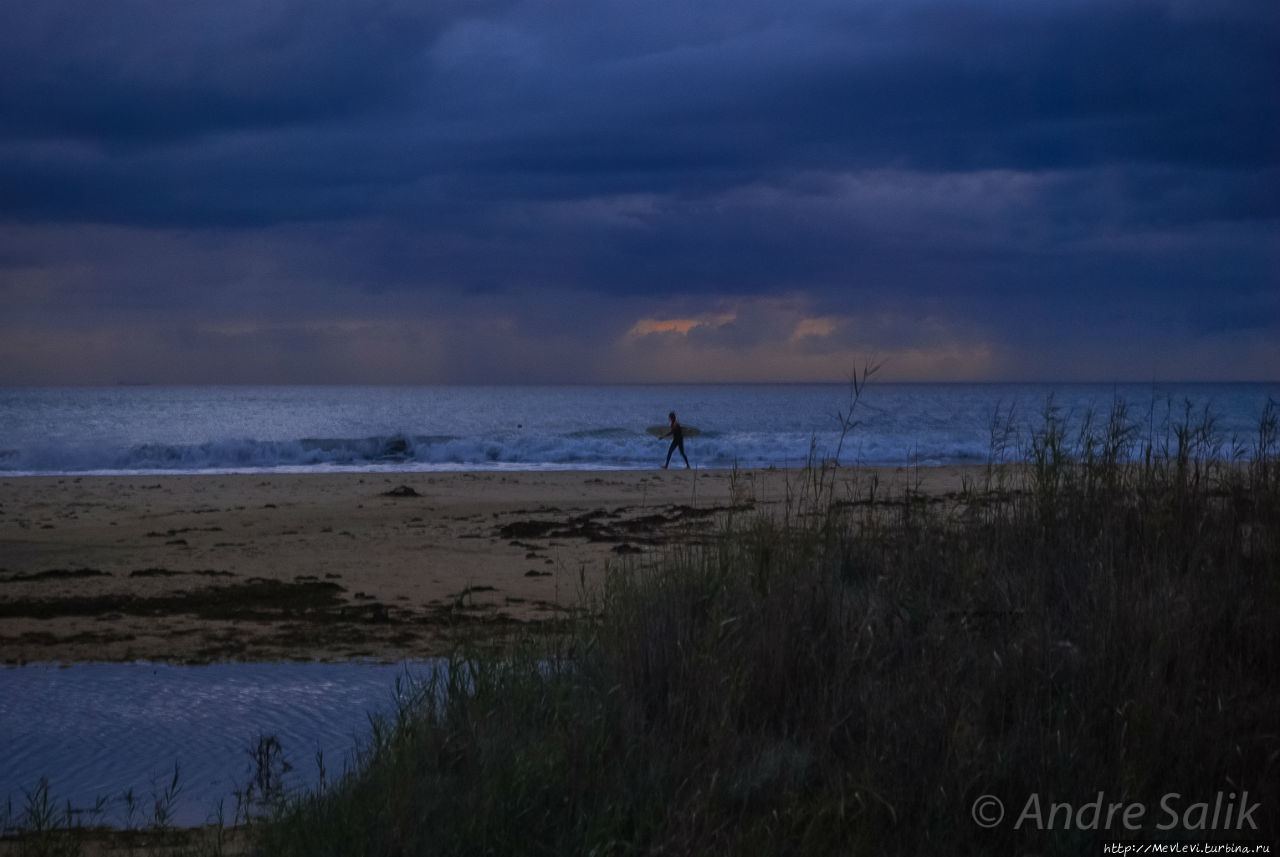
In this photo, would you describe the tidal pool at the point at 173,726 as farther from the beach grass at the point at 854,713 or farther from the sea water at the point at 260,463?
the beach grass at the point at 854,713

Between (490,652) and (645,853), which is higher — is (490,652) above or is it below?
above

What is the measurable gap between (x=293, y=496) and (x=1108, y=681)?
1815 centimetres

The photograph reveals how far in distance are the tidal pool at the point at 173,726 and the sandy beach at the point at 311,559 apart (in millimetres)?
501

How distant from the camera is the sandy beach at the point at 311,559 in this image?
818cm

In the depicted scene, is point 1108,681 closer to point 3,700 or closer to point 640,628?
point 640,628

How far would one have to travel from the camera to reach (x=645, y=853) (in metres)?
3.34

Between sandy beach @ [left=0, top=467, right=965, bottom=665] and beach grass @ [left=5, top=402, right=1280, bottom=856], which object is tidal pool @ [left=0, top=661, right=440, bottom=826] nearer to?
sandy beach @ [left=0, top=467, right=965, bottom=665]

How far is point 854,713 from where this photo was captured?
13.4ft

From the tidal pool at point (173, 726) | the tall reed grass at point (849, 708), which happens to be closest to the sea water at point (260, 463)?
the tidal pool at point (173, 726)

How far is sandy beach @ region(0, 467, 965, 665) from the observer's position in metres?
8.18

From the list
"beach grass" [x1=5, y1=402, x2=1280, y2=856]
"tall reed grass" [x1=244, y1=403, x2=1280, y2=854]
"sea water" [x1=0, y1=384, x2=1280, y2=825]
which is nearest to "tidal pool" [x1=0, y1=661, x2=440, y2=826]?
"sea water" [x1=0, y1=384, x2=1280, y2=825]

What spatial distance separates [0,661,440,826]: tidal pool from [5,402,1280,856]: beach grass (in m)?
0.62

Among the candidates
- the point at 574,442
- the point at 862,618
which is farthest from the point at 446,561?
the point at 574,442

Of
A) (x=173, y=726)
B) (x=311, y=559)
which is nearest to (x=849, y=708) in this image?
(x=173, y=726)
